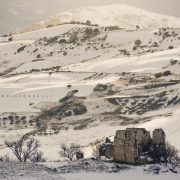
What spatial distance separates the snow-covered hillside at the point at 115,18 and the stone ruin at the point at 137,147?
104 metres

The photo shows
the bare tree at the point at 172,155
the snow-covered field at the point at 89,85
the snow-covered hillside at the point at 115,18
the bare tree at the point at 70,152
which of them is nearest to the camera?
the bare tree at the point at 172,155

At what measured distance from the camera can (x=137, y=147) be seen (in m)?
29.9

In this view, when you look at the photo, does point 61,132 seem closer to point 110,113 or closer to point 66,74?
point 110,113

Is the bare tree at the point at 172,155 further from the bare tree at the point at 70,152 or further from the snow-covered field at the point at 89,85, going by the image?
the bare tree at the point at 70,152

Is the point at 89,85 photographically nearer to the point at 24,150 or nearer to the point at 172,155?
the point at 24,150

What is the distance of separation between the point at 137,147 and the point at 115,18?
11531cm

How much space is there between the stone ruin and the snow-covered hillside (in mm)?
103823

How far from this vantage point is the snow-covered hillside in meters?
138

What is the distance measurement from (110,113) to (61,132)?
6.72 m

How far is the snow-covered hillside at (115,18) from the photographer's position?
138 meters

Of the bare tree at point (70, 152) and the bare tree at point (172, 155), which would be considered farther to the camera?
the bare tree at point (70, 152)

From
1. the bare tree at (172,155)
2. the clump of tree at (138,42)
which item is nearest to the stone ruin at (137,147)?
the bare tree at (172,155)

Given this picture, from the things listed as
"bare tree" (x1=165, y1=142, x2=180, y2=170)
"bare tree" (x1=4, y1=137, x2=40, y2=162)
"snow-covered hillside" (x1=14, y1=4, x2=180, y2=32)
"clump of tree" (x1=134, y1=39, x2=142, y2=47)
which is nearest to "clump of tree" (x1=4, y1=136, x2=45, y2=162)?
"bare tree" (x1=4, y1=137, x2=40, y2=162)

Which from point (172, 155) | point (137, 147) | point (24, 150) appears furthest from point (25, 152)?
point (137, 147)
